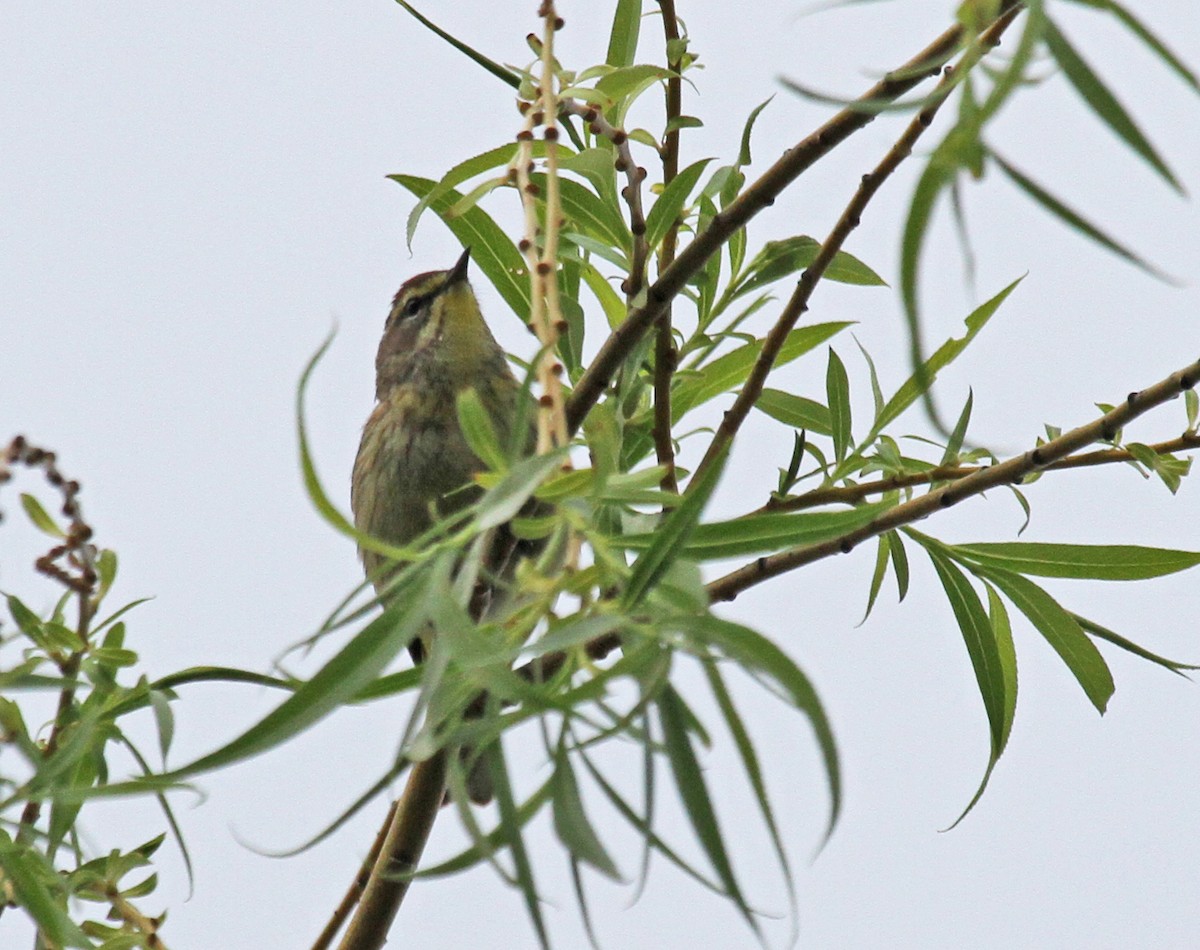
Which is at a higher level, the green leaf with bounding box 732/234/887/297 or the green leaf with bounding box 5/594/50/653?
the green leaf with bounding box 732/234/887/297

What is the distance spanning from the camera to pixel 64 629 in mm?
1909

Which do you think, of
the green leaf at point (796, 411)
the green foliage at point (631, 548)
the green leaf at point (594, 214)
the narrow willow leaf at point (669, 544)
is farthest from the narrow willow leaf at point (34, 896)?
the green leaf at point (796, 411)

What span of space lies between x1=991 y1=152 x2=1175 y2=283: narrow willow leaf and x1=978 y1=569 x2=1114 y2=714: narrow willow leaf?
1370mm

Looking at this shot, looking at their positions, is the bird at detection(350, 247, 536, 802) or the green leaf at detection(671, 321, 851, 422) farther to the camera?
the bird at detection(350, 247, 536, 802)

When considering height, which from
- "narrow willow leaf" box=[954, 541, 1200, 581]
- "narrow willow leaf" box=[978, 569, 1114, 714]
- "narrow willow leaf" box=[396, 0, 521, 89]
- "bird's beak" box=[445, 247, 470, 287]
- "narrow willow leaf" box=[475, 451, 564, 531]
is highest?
"bird's beak" box=[445, 247, 470, 287]

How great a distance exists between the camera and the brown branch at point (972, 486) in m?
1.77

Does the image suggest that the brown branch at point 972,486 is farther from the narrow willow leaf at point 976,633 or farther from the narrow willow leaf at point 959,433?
the narrow willow leaf at point 976,633

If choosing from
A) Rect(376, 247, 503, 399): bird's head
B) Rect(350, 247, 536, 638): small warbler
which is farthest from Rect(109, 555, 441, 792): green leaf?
Rect(376, 247, 503, 399): bird's head

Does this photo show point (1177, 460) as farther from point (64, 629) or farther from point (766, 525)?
point (64, 629)

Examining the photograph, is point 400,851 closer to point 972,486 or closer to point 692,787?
point 972,486

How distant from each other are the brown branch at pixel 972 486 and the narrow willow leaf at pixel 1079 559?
337 millimetres

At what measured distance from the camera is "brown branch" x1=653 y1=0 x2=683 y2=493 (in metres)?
2.10

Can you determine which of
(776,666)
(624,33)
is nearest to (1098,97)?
(776,666)

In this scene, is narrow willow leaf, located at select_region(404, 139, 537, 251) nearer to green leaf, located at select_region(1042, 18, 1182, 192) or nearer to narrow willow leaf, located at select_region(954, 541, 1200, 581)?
narrow willow leaf, located at select_region(954, 541, 1200, 581)
